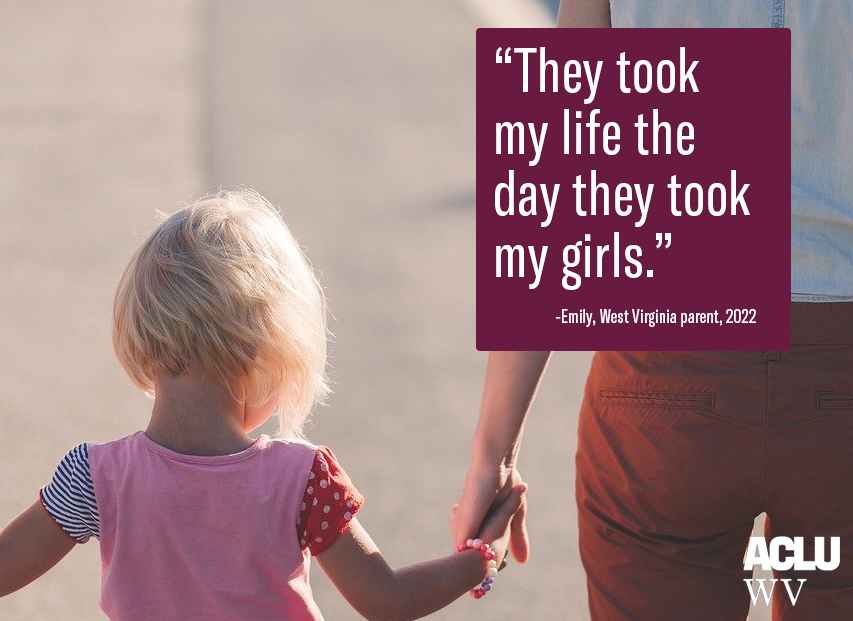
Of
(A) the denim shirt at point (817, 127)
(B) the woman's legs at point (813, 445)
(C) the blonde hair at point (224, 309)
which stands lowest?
(B) the woman's legs at point (813, 445)

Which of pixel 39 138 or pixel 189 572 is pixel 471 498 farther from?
pixel 39 138

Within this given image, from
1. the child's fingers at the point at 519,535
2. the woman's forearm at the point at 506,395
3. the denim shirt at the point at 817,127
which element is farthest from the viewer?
the child's fingers at the point at 519,535

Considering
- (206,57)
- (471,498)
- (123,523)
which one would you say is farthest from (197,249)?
(206,57)

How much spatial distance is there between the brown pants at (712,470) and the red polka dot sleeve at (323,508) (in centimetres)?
33

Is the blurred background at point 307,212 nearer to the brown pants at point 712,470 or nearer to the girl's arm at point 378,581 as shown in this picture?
the girl's arm at point 378,581

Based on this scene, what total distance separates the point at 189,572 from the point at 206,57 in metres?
10.1

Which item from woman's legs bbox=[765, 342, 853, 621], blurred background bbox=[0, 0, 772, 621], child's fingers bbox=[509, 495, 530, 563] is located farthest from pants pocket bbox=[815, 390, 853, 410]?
blurred background bbox=[0, 0, 772, 621]

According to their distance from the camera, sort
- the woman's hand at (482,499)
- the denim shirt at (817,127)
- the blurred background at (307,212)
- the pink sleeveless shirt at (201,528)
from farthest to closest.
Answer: the blurred background at (307,212) < the woman's hand at (482,499) < the pink sleeveless shirt at (201,528) < the denim shirt at (817,127)

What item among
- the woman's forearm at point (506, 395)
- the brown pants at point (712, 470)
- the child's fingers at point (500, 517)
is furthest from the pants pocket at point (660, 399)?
the child's fingers at point (500, 517)

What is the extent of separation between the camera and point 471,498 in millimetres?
2422

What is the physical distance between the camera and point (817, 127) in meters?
1.86

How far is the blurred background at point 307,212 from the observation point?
496 cm

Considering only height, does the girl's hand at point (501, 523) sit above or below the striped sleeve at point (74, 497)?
below

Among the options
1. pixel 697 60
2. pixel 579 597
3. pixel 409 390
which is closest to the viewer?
pixel 697 60
